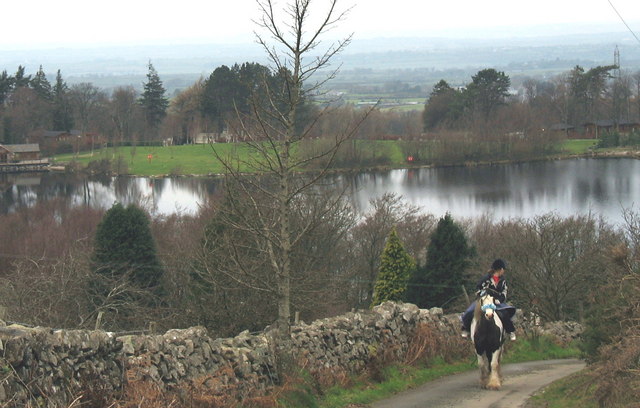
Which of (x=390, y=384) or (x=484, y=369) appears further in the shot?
(x=390, y=384)

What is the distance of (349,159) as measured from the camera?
8819 centimetres

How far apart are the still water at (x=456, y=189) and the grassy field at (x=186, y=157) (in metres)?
2.52

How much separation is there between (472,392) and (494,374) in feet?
1.23

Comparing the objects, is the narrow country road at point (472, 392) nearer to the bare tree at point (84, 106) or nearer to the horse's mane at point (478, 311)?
the horse's mane at point (478, 311)

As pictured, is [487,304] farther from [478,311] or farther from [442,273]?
[442,273]

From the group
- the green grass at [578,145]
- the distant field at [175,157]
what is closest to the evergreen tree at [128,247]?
the distant field at [175,157]

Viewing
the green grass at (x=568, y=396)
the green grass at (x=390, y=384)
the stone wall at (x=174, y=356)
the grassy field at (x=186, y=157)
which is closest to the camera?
the stone wall at (x=174, y=356)

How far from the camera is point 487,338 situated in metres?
11.8

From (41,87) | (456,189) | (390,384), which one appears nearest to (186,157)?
(41,87)

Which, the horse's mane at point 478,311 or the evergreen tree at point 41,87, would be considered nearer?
the horse's mane at point 478,311

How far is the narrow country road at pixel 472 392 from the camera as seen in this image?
11.1m

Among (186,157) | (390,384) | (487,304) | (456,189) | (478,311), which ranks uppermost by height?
(487,304)

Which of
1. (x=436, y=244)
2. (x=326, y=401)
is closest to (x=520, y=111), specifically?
(x=436, y=244)

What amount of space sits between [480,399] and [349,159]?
77.1 metres
